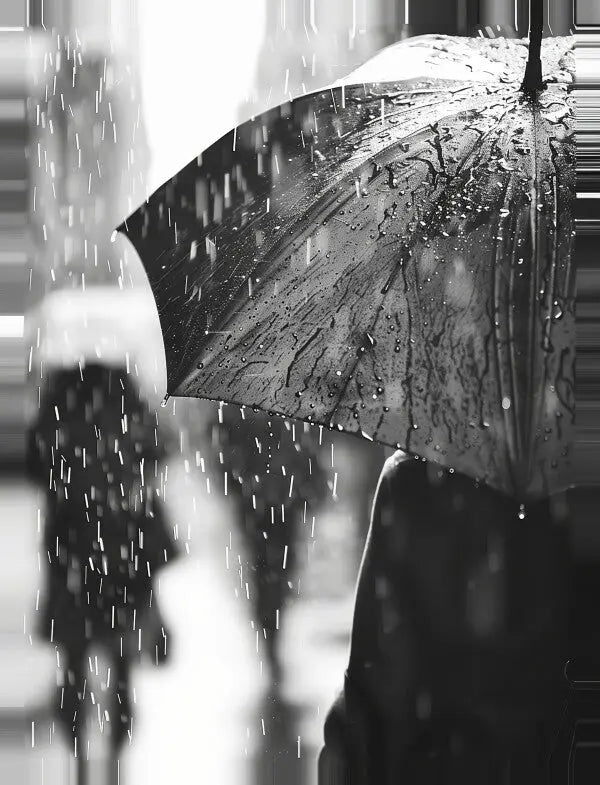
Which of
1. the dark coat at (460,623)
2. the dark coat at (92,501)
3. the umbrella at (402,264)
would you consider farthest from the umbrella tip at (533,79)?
the dark coat at (92,501)

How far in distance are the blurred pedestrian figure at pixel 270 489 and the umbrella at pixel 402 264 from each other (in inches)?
124

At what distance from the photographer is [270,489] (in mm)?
4254

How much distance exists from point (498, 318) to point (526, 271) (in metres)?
0.06

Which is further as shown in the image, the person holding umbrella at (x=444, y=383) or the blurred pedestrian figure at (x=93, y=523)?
the blurred pedestrian figure at (x=93, y=523)

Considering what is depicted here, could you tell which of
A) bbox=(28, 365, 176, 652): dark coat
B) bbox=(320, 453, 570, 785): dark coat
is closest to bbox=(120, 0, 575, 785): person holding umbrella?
bbox=(320, 453, 570, 785): dark coat

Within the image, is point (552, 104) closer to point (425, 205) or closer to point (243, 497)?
point (425, 205)

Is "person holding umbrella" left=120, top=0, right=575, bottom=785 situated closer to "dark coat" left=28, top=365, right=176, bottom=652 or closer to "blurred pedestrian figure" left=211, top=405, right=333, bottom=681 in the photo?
"dark coat" left=28, top=365, right=176, bottom=652

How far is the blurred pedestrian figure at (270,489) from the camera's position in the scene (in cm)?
427

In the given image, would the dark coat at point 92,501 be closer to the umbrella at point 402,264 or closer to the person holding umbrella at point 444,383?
the umbrella at point 402,264

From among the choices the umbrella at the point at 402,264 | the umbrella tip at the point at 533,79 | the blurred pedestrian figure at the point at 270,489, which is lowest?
the blurred pedestrian figure at the point at 270,489

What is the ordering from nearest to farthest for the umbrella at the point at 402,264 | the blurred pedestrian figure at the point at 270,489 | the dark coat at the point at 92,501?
1. the umbrella at the point at 402,264
2. the dark coat at the point at 92,501
3. the blurred pedestrian figure at the point at 270,489

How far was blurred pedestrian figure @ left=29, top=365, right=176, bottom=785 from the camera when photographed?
141 inches

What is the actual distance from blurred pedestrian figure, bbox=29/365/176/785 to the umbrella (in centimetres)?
262

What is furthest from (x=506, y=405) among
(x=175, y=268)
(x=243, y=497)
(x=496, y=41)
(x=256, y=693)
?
(x=256, y=693)
